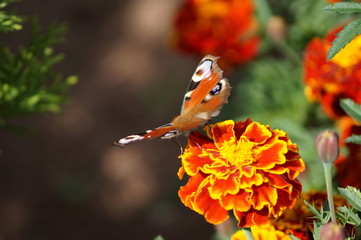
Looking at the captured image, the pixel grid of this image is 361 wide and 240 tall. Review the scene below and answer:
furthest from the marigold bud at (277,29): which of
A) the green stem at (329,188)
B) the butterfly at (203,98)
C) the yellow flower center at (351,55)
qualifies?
the green stem at (329,188)

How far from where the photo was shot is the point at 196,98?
1.16 m

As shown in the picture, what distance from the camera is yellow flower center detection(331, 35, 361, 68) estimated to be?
56.7 inches

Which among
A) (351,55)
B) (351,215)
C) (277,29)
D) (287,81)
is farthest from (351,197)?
(287,81)

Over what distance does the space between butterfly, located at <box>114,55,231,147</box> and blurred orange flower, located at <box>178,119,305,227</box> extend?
0.17 ft

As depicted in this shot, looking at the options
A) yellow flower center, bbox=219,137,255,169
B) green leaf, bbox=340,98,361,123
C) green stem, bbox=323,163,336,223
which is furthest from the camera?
green leaf, bbox=340,98,361,123

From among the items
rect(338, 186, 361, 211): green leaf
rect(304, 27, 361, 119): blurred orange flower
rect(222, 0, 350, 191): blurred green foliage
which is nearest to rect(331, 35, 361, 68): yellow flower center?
rect(304, 27, 361, 119): blurred orange flower

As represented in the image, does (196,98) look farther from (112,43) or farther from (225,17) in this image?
(112,43)

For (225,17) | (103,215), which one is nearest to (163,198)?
(103,215)

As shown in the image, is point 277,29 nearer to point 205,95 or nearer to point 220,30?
point 220,30

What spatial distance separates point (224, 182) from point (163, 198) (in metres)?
1.99

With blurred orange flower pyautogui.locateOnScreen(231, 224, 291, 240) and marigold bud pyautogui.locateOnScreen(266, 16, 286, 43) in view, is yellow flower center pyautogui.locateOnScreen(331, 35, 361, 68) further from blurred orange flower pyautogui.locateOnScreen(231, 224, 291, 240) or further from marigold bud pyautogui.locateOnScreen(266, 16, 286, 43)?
blurred orange flower pyautogui.locateOnScreen(231, 224, 291, 240)

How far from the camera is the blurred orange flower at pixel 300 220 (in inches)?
42.0

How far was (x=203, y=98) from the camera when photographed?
1.15m

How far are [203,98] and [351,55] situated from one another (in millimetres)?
500
